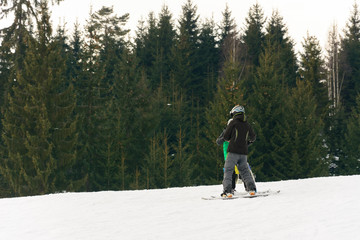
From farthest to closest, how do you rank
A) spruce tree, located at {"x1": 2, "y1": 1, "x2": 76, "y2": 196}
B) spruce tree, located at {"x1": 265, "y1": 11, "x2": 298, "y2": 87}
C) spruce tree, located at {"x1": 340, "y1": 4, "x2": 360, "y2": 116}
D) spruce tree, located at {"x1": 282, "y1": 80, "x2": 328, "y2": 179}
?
spruce tree, located at {"x1": 340, "y1": 4, "x2": 360, "y2": 116}, spruce tree, located at {"x1": 265, "y1": 11, "x2": 298, "y2": 87}, spruce tree, located at {"x1": 282, "y1": 80, "x2": 328, "y2": 179}, spruce tree, located at {"x1": 2, "y1": 1, "x2": 76, "y2": 196}

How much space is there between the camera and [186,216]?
777cm

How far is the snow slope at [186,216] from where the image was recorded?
6.34 metres

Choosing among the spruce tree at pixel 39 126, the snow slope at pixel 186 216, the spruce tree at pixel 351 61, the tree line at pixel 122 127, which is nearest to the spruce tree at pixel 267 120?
the tree line at pixel 122 127

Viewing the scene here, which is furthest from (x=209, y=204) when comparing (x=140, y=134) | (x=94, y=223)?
(x=140, y=134)

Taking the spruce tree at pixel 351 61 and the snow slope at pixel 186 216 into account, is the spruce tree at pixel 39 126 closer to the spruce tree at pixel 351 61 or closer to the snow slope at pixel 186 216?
the snow slope at pixel 186 216

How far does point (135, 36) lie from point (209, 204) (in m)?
50.1

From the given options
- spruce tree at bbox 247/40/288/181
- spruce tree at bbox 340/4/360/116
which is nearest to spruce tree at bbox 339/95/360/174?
spruce tree at bbox 247/40/288/181

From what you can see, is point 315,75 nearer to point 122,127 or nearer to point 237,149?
point 122,127

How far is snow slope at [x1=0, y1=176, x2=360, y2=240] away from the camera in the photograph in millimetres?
6344

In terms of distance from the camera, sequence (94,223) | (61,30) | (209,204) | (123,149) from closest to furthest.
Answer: (94,223)
(209,204)
(123,149)
(61,30)

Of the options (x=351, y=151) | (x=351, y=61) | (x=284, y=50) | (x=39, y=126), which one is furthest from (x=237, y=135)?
(x=351, y=61)

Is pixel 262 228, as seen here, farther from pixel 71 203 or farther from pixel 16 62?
pixel 16 62

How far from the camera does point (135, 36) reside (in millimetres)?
57031

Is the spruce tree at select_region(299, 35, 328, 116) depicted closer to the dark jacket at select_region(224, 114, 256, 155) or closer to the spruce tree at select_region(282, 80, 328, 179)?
the spruce tree at select_region(282, 80, 328, 179)
